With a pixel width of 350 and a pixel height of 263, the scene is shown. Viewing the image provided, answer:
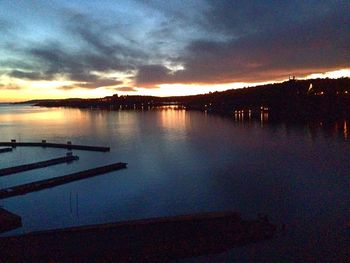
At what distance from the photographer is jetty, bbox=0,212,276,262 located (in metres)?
14.7

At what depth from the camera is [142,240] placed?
1608cm

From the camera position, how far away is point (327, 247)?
719 inches

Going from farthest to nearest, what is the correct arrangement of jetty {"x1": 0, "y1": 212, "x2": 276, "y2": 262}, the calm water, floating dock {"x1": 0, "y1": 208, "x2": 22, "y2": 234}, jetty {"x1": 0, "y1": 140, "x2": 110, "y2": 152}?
1. jetty {"x1": 0, "y1": 140, "x2": 110, "y2": 152}
2. floating dock {"x1": 0, "y1": 208, "x2": 22, "y2": 234}
3. the calm water
4. jetty {"x1": 0, "y1": 212, "x2": 276, "y2": 262}

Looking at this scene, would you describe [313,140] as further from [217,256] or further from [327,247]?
[217,256]

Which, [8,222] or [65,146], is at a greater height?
[65,146]

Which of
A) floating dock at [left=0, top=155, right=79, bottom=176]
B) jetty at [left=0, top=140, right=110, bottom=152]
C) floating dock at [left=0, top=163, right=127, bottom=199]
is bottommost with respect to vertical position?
floating dock at [left=0, top=163, right=127, bottom=199]

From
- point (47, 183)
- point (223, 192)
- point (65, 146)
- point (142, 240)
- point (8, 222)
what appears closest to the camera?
point (142, 240)

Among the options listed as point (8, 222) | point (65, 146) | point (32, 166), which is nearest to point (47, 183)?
point (32, 166)

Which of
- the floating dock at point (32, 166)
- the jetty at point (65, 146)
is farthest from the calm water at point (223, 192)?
the jetty at point (65, 146)

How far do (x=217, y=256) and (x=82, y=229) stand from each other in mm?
6667

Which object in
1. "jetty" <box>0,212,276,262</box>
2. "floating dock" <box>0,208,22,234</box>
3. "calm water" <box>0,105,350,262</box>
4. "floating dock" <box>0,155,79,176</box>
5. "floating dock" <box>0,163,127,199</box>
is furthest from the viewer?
"floating dock" <box>0,155,79,176</box>

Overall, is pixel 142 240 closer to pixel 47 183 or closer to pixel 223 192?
pixel 223 192

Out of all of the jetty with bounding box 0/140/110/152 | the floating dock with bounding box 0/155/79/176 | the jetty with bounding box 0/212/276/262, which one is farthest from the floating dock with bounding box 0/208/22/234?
the jetty with bounding box 0/140/110/152

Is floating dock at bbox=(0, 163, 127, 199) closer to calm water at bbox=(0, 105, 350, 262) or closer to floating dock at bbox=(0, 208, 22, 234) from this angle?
calm water at bbox=(0, 105, 350, 262)
